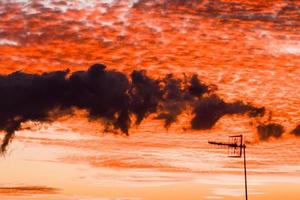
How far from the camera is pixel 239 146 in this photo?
95812 mm

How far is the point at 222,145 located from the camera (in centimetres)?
9975

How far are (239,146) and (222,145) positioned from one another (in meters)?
4.45
